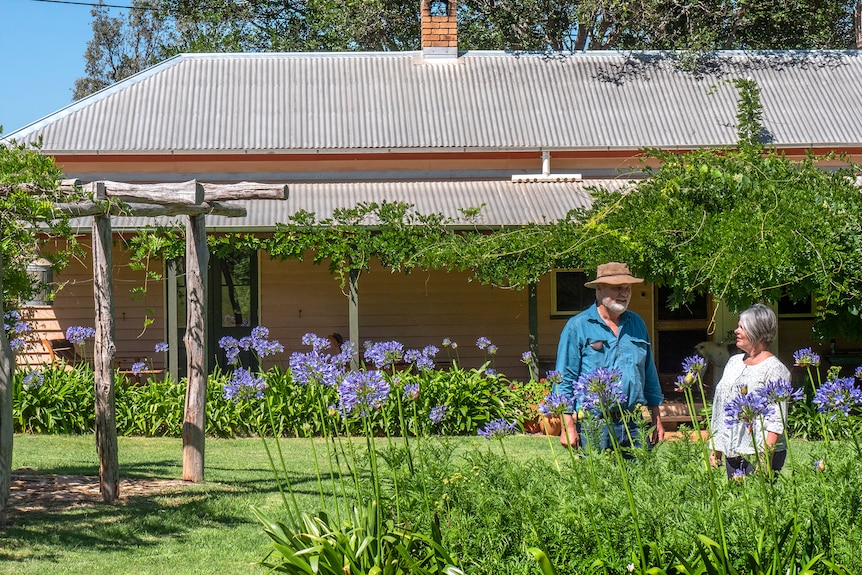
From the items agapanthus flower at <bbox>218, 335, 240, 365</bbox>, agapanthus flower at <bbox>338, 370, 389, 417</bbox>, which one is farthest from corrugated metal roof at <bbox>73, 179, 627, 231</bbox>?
agapanthus flower at <bbox>338, 370, 389, 417</bbox>

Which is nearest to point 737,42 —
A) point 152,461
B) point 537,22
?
point 537,22

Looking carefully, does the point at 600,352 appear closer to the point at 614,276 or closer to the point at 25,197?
the point at 614,276

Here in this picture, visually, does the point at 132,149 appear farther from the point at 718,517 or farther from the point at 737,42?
the point at 737,42

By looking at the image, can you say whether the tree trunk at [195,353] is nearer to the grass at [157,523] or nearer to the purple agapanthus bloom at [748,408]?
the grass at [157,523]

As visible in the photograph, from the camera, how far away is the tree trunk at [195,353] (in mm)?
8766

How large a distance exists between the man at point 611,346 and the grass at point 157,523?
749 mm

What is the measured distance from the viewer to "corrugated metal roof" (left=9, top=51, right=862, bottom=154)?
1563 centimetres

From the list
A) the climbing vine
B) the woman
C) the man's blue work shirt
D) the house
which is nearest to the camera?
the woman

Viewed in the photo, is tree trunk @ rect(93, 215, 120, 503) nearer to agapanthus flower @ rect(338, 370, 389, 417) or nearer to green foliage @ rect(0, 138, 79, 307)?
green foliage @ rect(0, 138, 79, 307)

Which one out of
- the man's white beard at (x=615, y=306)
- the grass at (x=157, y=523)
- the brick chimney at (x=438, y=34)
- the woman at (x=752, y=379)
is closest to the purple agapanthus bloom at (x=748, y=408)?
the woman at (x=752, y=379)

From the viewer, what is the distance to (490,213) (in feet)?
45.5

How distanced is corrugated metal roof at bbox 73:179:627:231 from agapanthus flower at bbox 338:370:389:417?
849 centimetres

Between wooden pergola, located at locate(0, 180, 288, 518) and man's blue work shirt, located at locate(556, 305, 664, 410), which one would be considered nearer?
man's blue work shirt, located at locate(556, 305, 664, 410)

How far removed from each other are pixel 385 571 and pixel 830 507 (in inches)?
76.3
